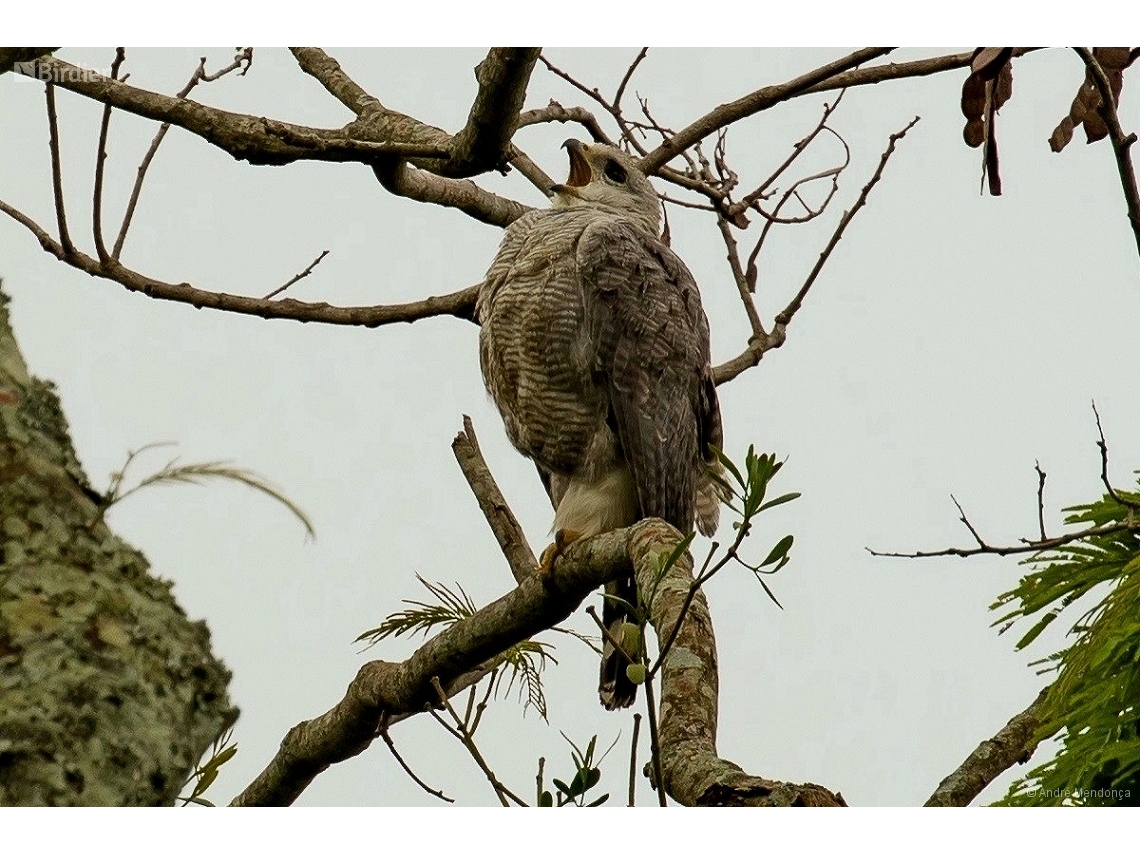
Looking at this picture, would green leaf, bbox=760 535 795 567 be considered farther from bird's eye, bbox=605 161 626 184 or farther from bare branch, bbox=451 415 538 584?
bird's eye, bbox=605 161 626 184

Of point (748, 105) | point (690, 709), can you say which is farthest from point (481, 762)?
point (748, 105)

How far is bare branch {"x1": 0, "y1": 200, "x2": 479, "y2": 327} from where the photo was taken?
4.27 meters

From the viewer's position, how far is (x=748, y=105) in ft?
15.3

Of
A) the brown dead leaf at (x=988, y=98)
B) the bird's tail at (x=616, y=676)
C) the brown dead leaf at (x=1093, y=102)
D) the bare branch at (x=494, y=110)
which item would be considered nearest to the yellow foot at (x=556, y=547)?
the bird's tail at (x=616, y=676)

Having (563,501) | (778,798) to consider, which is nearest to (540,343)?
(563,501)

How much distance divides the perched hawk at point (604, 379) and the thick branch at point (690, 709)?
4.67 ft

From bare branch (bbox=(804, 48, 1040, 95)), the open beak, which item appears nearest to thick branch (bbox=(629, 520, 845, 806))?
bare branch (bbox=(804, 48, 1040, 95))

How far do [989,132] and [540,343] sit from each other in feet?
7.37

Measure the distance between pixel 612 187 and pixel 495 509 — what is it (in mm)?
1792

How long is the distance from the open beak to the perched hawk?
30.8 inches

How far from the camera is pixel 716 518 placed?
521 cm

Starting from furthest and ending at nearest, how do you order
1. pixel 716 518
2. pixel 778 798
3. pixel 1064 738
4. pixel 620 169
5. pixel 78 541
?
pixel 620 169
pixel 716 518
pixel 1064 738
pixel 778 798
pixel 78 541

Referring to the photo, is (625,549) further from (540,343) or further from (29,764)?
(29,764)

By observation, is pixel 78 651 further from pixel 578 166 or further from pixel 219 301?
pixel 578 166
